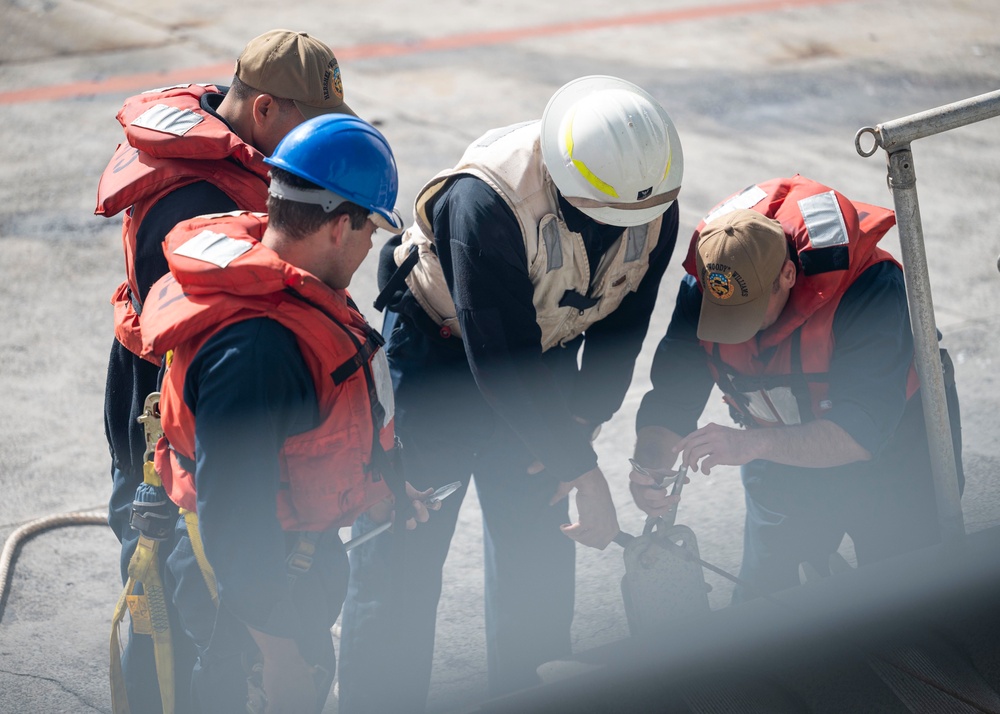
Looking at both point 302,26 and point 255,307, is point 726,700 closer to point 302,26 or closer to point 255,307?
point 255,307

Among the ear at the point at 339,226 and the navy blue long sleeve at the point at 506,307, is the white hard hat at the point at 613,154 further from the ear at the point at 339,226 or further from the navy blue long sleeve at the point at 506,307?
the ear at the point at 339,226

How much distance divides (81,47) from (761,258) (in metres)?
9.16

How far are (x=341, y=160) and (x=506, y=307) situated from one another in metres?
0.65

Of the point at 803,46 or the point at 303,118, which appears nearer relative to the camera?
the point at 303,118

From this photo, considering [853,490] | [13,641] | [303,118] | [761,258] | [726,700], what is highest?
[303,118]

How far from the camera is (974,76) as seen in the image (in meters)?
9.41

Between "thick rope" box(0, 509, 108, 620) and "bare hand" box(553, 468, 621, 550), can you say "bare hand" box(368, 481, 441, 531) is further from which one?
"thick rope" box(0, 509, 108, 620)

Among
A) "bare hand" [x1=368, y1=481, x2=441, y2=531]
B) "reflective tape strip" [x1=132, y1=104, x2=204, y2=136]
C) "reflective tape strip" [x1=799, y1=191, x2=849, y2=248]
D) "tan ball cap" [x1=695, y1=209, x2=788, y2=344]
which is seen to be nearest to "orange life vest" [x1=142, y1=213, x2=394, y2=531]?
"bare hand" [x1=368, y1=481, x2=441, y2=531]

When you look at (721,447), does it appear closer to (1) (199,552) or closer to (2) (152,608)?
(1) (199,552)

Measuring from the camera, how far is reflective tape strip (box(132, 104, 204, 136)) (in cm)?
259

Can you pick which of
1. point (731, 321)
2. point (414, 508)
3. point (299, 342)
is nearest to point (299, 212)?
point (299, 342)

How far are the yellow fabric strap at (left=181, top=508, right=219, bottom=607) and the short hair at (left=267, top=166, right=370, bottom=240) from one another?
704 millimetres

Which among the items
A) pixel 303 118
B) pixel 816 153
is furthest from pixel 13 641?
pixel 816 153

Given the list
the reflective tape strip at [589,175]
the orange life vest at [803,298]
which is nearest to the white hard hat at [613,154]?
the reflective tape strip at [589,175]
